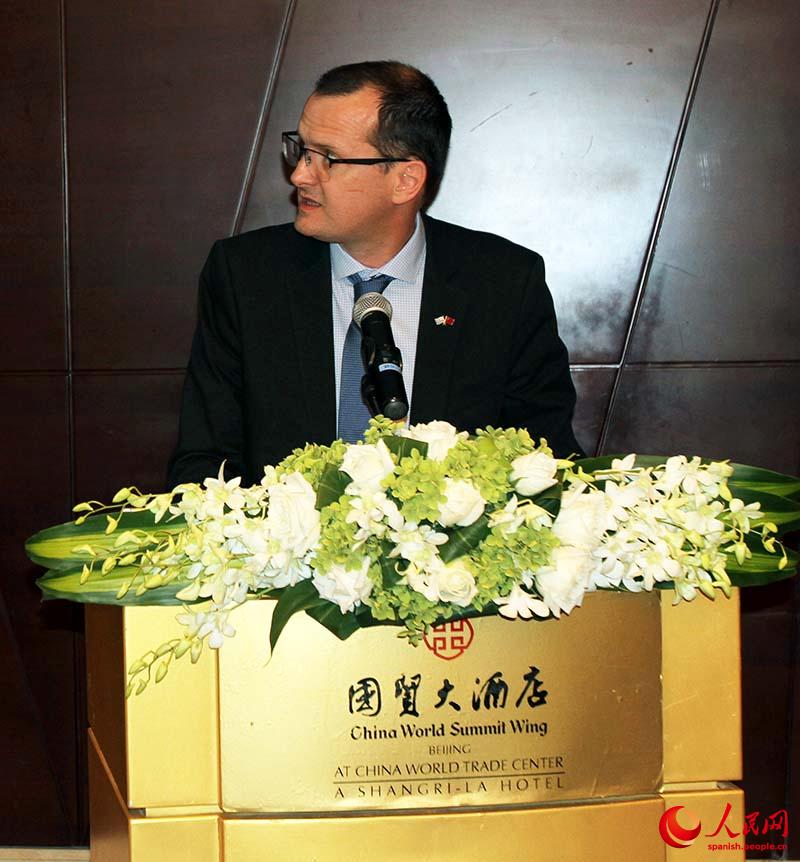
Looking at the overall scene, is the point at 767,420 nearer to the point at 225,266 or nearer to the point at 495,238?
the point at 495,238

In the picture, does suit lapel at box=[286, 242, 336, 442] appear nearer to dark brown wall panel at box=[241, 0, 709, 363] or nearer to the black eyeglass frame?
the black eyeglass frame

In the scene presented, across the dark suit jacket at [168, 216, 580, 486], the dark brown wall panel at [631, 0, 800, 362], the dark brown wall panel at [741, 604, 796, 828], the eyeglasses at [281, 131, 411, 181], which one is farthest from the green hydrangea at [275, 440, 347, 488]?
the dark brown wall panel at [741, 604, 796, 828]

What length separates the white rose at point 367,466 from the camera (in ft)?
3.80

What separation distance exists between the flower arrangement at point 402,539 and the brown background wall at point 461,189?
1.98 metres

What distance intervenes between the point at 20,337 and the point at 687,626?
2.42m

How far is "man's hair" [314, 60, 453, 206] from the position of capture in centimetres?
251

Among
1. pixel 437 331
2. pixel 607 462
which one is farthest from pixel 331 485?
pixel 437 331

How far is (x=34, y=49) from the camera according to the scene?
3.10 meters

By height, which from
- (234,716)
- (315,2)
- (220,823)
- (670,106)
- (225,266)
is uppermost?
(315,2)

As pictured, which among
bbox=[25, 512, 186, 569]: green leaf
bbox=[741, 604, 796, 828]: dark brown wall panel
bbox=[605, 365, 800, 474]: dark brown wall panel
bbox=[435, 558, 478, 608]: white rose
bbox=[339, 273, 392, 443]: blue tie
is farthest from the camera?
bbox=[741, 604, 796, 828]: dark brown wall panel

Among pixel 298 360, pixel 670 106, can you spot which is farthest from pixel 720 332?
pixel 298 360

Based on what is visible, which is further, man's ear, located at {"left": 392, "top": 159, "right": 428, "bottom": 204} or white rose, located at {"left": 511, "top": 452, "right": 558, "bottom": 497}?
man's ear, located at {"left": 392, "top": 159, "right": 428, "bottom": 204}

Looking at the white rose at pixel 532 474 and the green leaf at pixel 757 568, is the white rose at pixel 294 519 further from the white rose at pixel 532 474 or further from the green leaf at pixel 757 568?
the green leaf at pixel 757 568

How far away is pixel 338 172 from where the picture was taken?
2.48m
